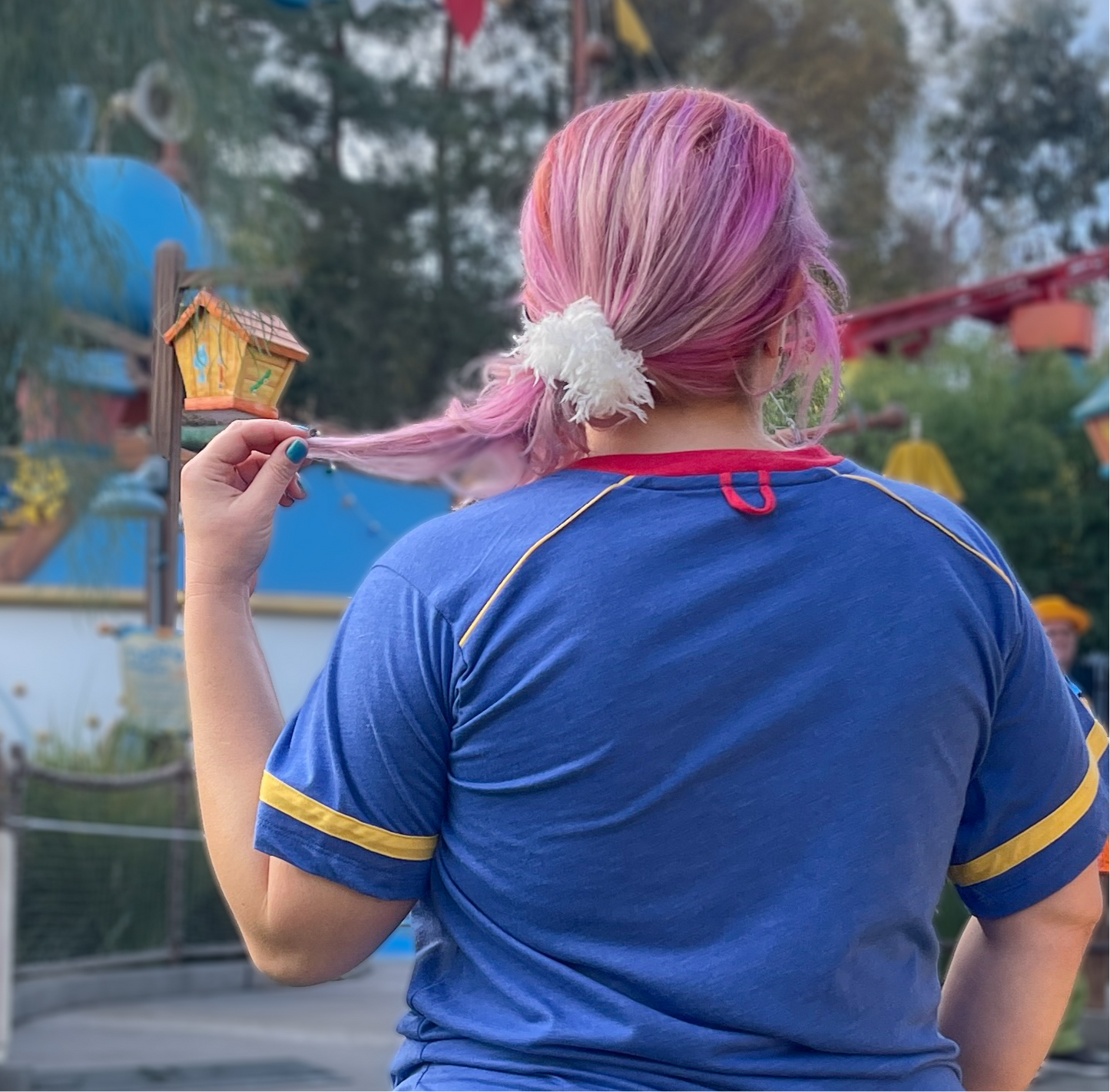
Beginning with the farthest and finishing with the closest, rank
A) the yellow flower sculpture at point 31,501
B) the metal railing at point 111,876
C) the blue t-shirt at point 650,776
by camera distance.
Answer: the metal railing at point 111,876, the yellow flower sculpture at point 31,501, the blue t-shirt at point 650,776

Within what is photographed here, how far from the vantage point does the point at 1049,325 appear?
14.6 m

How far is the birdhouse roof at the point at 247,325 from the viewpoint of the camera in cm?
141

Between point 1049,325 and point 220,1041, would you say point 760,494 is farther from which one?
point 1049,325

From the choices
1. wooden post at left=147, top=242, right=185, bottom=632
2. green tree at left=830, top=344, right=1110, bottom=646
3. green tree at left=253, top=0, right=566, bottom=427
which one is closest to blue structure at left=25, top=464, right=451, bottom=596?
green tree at left=253, top=0, right=566, bottom=427

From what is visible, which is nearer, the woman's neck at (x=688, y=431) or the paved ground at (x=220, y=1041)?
the woman's neck at (x=688, y=431)

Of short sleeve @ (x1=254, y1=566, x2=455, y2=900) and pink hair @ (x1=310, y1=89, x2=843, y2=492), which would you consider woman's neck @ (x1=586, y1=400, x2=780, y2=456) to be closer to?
pink hair @ (x1=310, y1=89, x2=843, y2=492)

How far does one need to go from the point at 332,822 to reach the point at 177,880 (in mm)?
8655

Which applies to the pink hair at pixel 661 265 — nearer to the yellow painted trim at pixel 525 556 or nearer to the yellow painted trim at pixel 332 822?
the yellow painted trim at pixel 525 556

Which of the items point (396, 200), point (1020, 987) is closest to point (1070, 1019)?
point (1020, 987)

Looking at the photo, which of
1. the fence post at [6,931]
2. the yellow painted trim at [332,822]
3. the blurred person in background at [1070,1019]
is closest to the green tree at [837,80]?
the blurred person in background at [1070,1019]

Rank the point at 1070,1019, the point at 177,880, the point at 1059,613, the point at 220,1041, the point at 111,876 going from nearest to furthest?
1. the point at 1070,1019
2. the point at 1059,613
3. the point at 220,1041
4. the point at 111,876
5. the point at 177,880

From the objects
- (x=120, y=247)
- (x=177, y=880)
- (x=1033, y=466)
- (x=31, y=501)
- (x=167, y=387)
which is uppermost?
(x=120, y=247)

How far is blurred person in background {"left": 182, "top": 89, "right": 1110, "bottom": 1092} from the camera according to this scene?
1210 millimetres

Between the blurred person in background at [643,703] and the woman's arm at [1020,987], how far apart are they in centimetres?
13
